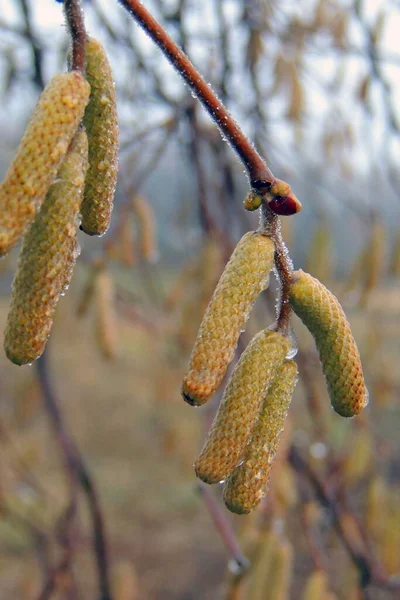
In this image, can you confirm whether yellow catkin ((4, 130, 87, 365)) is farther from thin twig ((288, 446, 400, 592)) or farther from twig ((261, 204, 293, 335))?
thin twig ((288, 446, 400, 592))

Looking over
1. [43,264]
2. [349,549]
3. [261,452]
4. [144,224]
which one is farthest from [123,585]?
[43,264]

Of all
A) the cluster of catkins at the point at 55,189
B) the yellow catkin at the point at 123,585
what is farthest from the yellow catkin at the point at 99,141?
the yellow catkin at the point at 123,585

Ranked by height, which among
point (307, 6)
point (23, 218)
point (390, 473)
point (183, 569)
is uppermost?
point (307, 6)

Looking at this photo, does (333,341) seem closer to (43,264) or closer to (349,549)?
(43,264)

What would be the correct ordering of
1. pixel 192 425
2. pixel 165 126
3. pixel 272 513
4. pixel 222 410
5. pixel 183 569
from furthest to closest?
pixel 183 569 → pixel 192 425 → pixel 165 126 → pixel 272 513 → pixel 222 410

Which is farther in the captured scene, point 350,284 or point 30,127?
point 350,284

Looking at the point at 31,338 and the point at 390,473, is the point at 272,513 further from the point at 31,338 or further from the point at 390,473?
the point at 390,473

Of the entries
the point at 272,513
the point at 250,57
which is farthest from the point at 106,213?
the point at 250,57

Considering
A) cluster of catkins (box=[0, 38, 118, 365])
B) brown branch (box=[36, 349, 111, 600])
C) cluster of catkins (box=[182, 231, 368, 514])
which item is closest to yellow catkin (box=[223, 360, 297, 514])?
cluster of catkins (box=[182, 231, 368, 514])
